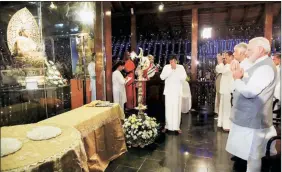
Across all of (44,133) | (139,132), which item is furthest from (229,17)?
(44,133)

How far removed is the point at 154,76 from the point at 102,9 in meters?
3.55

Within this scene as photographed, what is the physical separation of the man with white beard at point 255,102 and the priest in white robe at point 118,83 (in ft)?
13.7

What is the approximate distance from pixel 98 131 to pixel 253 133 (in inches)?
82.7

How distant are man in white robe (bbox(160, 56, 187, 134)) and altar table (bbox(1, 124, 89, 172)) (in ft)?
10.2

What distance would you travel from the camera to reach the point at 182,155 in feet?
12.0

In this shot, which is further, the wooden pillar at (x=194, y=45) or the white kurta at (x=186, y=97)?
the wooden pillar at (x=194, y=45)

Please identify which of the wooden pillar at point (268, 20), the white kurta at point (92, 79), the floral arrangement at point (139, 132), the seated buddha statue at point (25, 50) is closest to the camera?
the seated buddha statue at point (25, 50)

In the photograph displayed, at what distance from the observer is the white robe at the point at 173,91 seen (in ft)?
15.7

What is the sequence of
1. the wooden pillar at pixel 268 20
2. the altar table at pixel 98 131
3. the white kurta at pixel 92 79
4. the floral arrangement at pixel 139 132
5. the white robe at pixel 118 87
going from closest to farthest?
the altar table at pixel 98 131 → the floral arrangement at pixel 139 132 → the white kurta at pixel 92 79 → the white robe at pixel 118 87 → the wooden pillar at pixel 268 20

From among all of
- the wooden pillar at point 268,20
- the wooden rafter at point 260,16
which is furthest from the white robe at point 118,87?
the wooden rafter at point 260,16

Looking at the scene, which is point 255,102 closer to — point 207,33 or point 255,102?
point 255,102

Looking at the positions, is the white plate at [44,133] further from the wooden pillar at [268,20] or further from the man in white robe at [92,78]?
the wooden pillar at [268,20]

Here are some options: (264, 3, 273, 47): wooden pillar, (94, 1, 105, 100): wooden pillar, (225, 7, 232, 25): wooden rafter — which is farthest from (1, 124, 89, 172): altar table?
(225, 7, 232, 25): wooden rafter

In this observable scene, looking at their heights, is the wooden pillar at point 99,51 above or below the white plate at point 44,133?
above
